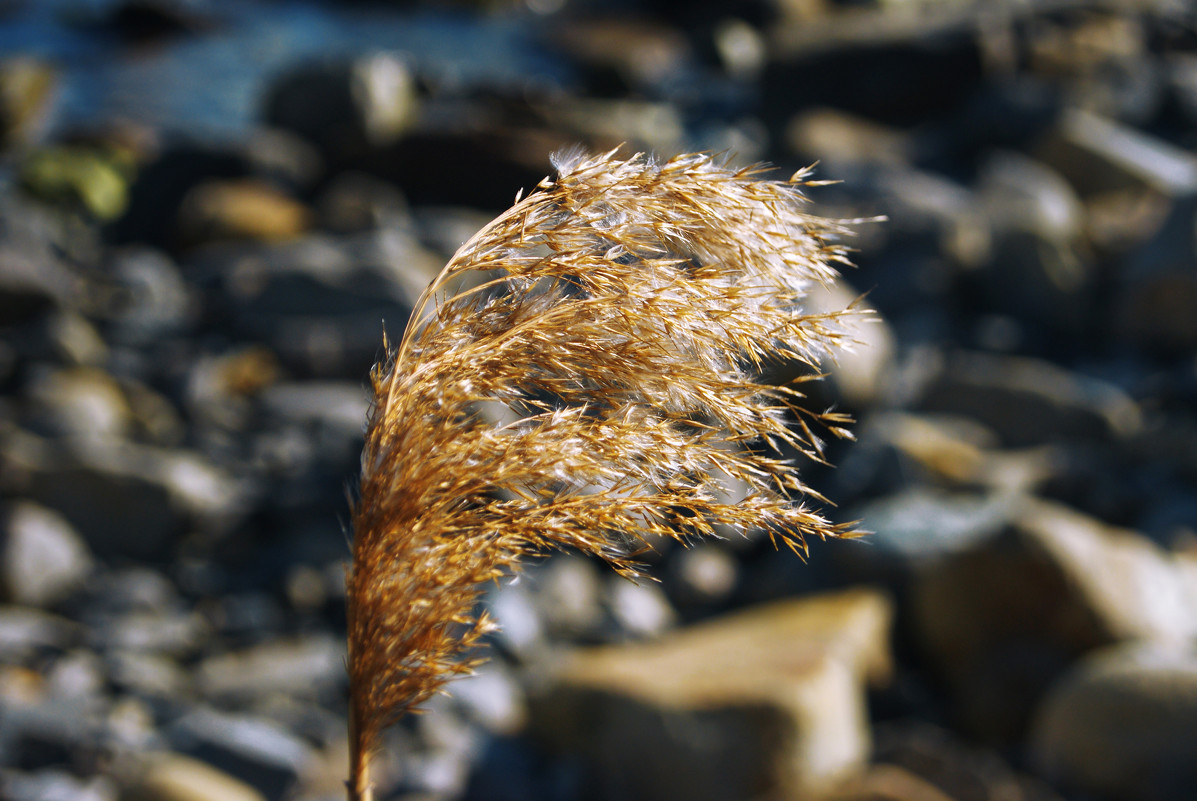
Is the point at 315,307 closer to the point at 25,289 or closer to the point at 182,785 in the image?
the point at 25,289

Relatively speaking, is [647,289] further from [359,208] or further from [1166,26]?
[1166,26]

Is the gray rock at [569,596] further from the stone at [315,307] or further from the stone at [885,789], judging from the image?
the stone at [315,307]

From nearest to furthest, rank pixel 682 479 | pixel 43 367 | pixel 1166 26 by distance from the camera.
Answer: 1. pixel 682 479
2. pixel 43 367
3. pixel 1166 26

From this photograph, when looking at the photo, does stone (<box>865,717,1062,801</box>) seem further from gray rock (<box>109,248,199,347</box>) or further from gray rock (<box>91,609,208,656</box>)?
gray rock (<box>109,248,199,347</box>)

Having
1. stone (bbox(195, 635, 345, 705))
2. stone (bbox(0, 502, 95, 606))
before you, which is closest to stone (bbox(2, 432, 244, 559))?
stone (bbox(0, 502, 95, 606))

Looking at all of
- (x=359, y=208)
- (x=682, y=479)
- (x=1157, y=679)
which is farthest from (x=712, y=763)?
(x=359, y=208)
